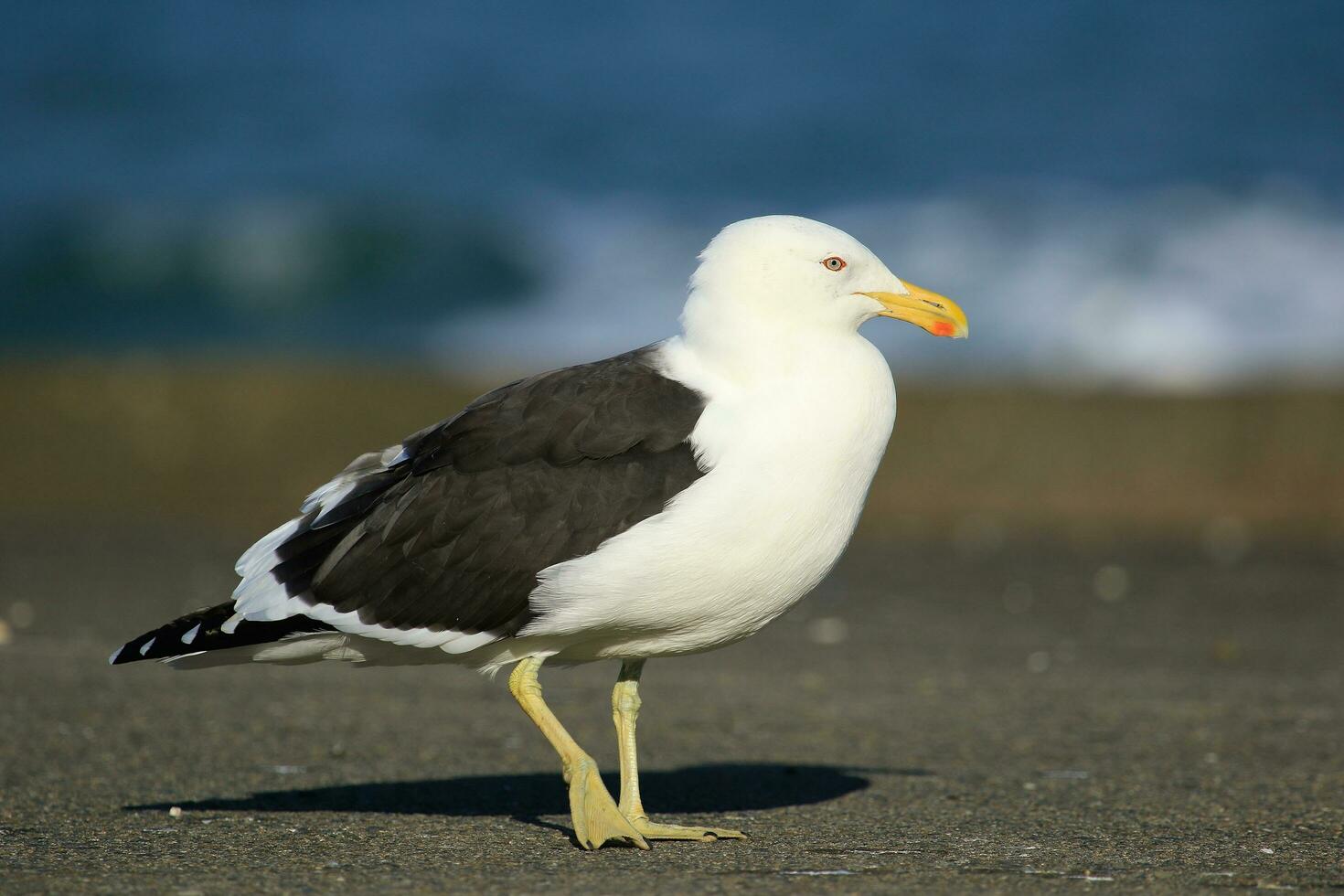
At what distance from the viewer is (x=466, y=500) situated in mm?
4395

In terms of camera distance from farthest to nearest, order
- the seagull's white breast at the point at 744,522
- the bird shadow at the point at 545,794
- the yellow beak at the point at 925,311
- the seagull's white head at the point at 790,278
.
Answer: the bird shadow at the point at 545,794 < the yellow beak at the point at 925,311 < the seagull's white head at the point at 790,278 < the seagull's white breast at the point at 744,522

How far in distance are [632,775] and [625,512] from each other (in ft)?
2.72

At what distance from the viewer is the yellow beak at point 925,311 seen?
4533 mm

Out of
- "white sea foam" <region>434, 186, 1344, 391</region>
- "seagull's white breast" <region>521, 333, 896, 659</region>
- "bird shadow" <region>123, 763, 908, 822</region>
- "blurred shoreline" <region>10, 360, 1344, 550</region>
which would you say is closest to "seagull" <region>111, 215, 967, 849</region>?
"seagull's white breast" <region>521, 333, 896, 659</region>

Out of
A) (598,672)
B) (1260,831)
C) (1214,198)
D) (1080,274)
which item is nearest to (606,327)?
(1080,274)

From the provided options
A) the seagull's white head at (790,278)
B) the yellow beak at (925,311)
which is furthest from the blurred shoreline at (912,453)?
the seagull's white head at (790,278)

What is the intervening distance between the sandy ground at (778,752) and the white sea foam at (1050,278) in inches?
331

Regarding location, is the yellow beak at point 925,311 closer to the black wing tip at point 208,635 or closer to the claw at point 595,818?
the claw at point 595,818

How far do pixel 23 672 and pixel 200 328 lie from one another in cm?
1612

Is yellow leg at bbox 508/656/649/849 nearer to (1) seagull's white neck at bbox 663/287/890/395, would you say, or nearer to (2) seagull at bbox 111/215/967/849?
(2) seagull at bbox 111/215/967/849

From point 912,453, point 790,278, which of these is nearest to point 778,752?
point 790,278

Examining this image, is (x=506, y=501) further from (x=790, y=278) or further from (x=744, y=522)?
(x=790, y=278)

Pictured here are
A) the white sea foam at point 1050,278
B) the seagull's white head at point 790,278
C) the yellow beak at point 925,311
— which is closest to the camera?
the seagull's white head at point 790,278

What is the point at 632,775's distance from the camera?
453cm
